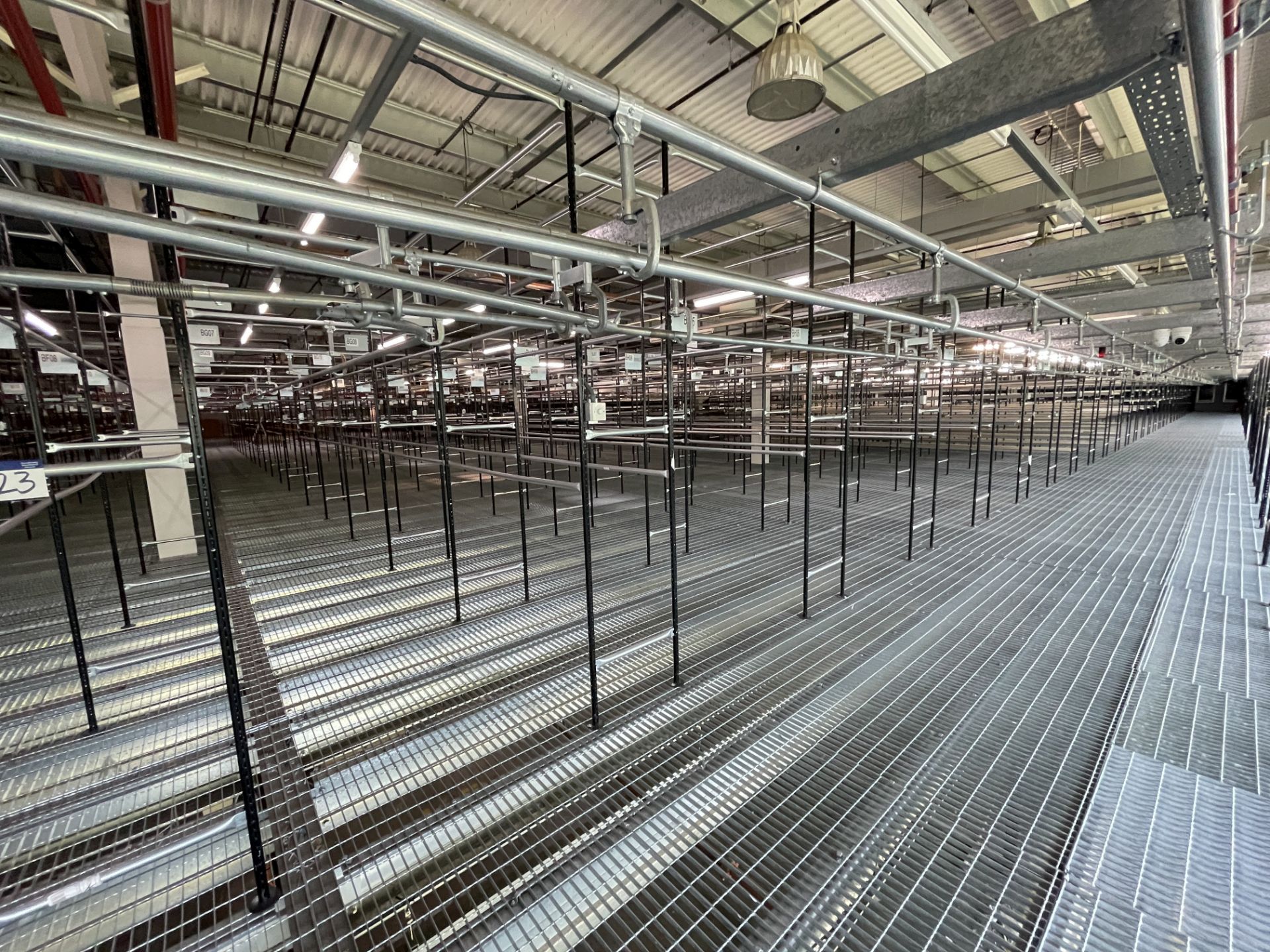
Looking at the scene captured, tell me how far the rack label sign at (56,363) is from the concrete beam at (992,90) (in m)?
3.81

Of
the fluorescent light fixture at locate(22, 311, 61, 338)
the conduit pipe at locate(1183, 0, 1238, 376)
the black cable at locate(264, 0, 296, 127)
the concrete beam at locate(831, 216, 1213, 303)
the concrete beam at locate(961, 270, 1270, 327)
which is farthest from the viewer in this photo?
the concrete beam at locate(961, 270, 1270, 327)

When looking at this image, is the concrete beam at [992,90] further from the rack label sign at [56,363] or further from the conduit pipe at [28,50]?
the rack label sign at [56,363]

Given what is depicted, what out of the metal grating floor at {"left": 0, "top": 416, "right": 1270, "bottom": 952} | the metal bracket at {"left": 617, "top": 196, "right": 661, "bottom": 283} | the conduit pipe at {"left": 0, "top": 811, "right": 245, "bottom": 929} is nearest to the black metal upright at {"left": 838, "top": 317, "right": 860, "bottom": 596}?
the metal grating floor at {"left": 0, "top": 416, "right": 1270, "bottom": 952}

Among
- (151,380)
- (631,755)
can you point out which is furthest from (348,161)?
(151,380)

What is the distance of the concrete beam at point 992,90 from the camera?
4.26 feet

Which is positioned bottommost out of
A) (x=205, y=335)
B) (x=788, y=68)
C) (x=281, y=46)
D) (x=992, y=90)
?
Result: (x=205, y=335)

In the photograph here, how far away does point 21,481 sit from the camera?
1265 mm

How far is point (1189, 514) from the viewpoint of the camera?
523 cm

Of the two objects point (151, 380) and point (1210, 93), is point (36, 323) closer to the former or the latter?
point (151, 380)

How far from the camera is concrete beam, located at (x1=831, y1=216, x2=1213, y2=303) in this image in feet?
9.96

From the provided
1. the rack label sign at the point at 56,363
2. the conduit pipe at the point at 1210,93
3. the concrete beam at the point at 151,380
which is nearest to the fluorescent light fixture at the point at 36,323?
the rack label sign at the point at 56,363

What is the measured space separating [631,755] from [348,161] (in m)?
2.50

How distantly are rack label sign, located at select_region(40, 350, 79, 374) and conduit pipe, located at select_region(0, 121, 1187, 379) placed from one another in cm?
261

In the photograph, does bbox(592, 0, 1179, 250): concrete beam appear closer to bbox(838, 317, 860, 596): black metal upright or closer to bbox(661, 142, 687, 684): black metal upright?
bbox(661, 142, 687, 684): black metal upright
